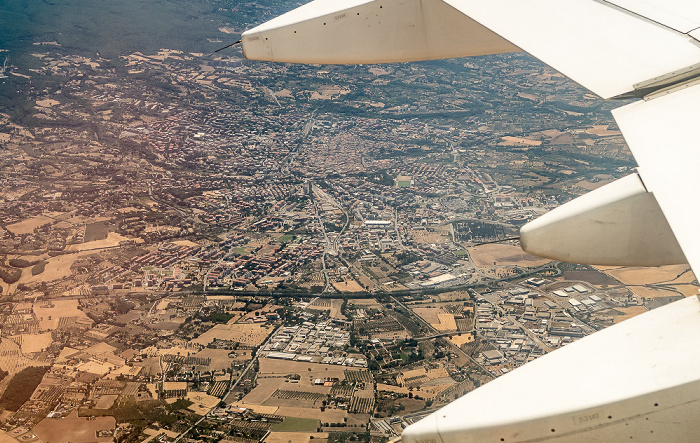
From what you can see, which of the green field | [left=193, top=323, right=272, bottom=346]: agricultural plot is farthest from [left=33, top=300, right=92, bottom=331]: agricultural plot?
the green field

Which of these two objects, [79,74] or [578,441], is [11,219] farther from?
[578,441]

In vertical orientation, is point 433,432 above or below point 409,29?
below

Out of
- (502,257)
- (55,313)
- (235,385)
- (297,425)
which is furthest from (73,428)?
(502,257)

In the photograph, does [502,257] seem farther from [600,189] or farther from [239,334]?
[600,189]

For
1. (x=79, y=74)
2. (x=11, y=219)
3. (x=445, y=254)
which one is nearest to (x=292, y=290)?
(x=445, y=254)

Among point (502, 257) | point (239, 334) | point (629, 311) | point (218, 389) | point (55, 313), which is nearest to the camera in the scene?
point (218, 389)

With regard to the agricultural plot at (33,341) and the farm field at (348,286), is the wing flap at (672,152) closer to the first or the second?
the farm field at (348,286)

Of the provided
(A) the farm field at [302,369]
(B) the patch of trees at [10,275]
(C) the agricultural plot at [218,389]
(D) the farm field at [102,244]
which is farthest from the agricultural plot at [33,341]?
(A) the farm field at [302,369]
